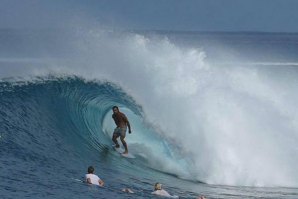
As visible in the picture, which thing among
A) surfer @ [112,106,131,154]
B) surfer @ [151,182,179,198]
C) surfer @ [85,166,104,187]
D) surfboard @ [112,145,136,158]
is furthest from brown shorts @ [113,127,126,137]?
surfer @ [151,182,179,198]

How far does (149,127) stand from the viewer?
28.2m

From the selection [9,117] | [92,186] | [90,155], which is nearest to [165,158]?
[90,155]

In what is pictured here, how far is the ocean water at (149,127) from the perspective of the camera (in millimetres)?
22000

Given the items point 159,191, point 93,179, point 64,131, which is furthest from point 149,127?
point 159,191

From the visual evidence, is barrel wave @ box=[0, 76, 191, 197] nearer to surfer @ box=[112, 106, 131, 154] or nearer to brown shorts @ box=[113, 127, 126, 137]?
surfer @ box=[112, 106, 131, 154]

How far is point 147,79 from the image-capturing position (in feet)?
98.4

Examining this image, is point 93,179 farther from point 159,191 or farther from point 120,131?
point 120,131

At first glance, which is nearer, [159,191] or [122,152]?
[159,191]

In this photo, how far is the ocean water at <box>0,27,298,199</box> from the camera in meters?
22.0

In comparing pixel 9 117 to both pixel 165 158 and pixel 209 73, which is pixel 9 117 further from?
pixel 209 73

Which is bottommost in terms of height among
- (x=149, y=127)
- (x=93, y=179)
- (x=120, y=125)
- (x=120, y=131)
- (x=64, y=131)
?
(x=93, y=179)

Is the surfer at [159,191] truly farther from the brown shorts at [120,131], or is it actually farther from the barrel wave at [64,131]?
the brown shorts at [120,131]

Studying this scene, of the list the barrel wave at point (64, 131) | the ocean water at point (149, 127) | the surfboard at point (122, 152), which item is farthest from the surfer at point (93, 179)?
the surfboard at point (122, 152)

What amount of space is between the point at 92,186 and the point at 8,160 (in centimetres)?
260
